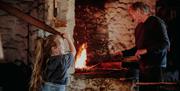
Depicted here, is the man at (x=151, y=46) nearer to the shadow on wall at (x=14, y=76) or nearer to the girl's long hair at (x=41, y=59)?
the girl's long hair at (x=41, y=59)

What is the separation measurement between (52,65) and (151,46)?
2375 mm

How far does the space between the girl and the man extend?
1.98 metres

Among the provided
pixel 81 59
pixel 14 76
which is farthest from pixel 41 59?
pixel 81 59

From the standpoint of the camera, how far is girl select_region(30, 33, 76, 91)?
558 cm

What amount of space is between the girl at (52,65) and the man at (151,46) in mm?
1977

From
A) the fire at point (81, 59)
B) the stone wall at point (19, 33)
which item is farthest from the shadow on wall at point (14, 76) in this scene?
the fire at point (81, 59)

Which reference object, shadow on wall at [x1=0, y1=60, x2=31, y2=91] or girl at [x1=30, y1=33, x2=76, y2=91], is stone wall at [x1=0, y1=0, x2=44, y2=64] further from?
girl at [x1=30, y1=33, x2=76, y2=91]

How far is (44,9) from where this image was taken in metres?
6.70

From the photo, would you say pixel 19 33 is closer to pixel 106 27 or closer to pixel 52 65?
pixel 52 65

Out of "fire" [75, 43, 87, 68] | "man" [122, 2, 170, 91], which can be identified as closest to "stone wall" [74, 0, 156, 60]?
"fire" [75, 43, 87, 68]

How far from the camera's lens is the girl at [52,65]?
558 centimetres

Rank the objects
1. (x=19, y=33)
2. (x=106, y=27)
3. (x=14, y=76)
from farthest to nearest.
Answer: (x=106, y=27) → (x=19, y=33) → (x=14, y=76)

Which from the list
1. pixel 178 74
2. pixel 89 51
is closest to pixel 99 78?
pixel 89 51

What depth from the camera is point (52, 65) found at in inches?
220
